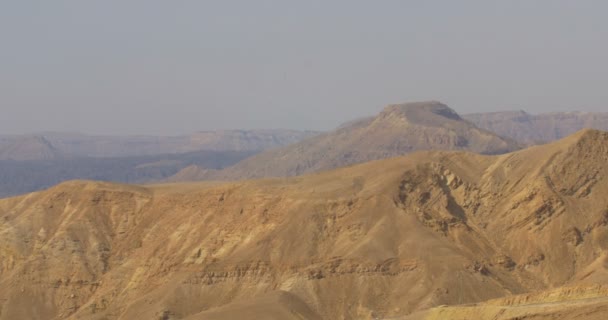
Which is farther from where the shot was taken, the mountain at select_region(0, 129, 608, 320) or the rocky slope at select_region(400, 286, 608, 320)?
the mountain at select_region(0, 129, 608, 320)

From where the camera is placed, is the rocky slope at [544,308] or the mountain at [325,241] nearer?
the rocky slope at [544,308]

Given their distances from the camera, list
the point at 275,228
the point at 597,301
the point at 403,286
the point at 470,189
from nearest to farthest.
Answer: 1. the point at 597,301
2. the point at 403,286
3. the point at 275,228
4. the point at 470,189

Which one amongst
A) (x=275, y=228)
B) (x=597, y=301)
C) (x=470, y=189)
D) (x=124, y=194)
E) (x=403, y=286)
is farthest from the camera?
(x=124, y=194)

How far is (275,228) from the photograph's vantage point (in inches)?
4124

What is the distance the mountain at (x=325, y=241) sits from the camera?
9681 cm

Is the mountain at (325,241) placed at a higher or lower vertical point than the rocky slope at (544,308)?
lower

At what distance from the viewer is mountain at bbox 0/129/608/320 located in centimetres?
9681

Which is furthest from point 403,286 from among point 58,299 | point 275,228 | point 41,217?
point 41,217

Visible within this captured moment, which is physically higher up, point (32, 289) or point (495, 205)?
point (495, 205)

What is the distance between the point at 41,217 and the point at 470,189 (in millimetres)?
47593

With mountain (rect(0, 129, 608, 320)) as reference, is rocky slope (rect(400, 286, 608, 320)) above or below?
above

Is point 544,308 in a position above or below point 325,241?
above

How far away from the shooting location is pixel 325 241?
10288 centimetres

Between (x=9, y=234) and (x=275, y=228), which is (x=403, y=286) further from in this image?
(x=9, y=234)
